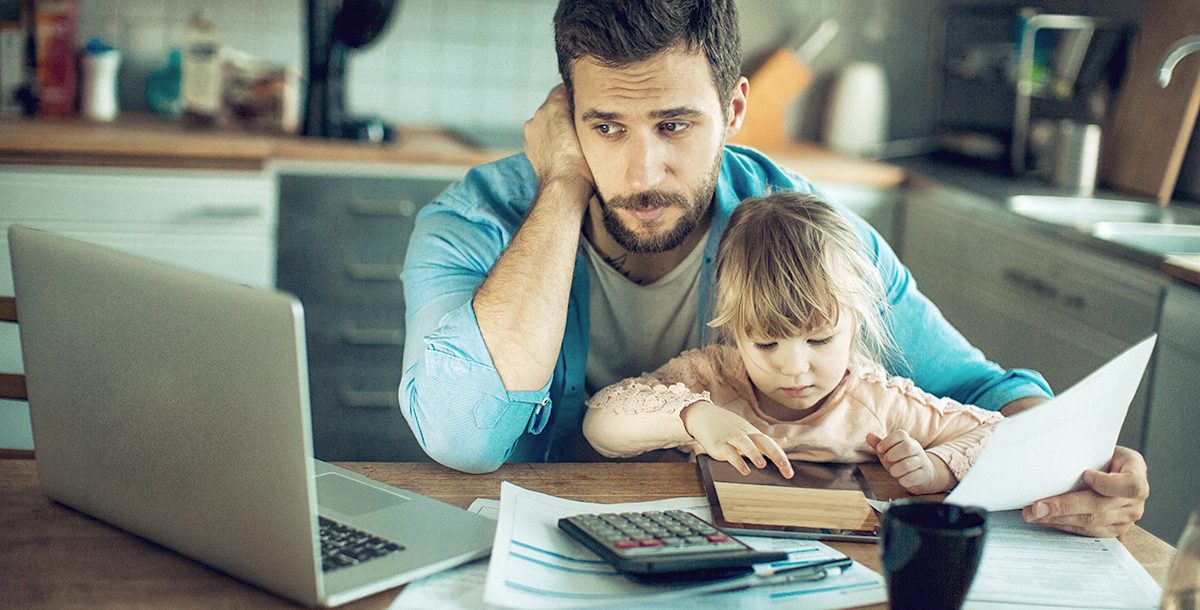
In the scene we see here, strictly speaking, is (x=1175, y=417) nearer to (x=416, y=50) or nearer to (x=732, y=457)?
(x=732, y=457)

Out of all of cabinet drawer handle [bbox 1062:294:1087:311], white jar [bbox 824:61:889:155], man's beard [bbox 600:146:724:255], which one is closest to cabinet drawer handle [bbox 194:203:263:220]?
man's beard [bbox 600:146:724:255]

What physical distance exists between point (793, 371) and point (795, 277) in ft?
0.37

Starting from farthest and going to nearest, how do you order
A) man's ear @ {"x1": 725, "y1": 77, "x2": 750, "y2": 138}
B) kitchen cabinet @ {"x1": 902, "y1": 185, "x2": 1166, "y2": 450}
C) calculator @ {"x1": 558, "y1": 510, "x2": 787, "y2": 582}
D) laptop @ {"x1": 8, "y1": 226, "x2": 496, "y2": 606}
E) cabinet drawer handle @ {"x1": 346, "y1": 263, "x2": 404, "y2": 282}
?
cabinet drawer handle @ {"x1": 346, "y1": 263, "x2": 404, "y2": 282}
kitchen cabinet @ {"x1": 902, "y1": 185, "x2": 1166, "y2": 450}
man's ear @ {"x1": 725, "y1": 77, "x2": 750, "y2": 138}
calculator @ {"x1": 558, "y1": 510, "x2": 787, "y2": 582}
laptop @ {"x1": 8, "y1": 226, "x2": 496, "y2": 606}

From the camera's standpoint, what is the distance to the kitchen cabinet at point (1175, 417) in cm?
216

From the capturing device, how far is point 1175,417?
2.21 metres

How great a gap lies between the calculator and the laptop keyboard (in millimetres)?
160

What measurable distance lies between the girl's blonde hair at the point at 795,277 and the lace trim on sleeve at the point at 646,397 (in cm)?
12

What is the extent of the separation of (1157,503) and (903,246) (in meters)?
1.15

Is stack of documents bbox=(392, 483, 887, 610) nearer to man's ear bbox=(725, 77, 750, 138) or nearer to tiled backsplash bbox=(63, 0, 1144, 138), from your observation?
man's ear bbox=(725, 77, 750, 138)

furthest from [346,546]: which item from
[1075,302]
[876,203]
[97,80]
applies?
[97,80]

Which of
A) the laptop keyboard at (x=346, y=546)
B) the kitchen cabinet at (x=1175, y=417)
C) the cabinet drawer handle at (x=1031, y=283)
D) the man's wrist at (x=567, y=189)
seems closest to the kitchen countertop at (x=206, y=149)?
the cabinet drawer handle at (x=1031, y=283)

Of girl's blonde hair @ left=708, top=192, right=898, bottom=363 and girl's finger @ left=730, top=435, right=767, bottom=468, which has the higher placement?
girl's blonde hair @ left=708, top=192, right=898, bottom=363

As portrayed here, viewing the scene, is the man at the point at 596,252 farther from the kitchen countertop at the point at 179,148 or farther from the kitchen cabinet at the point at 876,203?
the kitchen cabinet at the point at 876,203

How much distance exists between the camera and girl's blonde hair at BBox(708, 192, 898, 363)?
1475 millimetres
